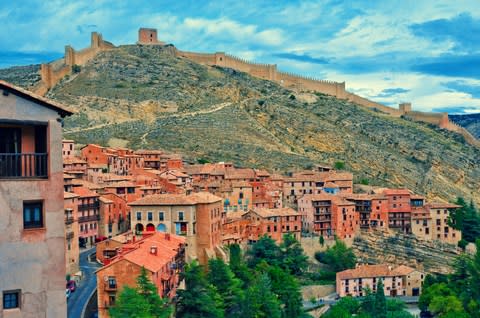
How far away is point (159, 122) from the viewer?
317 feet

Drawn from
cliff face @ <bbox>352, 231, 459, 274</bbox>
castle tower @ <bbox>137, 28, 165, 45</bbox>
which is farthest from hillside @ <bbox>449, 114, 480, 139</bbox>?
cliff face @ <bbox>352, 231, 459, 274</bbox>

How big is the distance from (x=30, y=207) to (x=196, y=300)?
25.7m

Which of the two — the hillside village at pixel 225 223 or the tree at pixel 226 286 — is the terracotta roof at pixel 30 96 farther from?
the tree at pixel 226 286

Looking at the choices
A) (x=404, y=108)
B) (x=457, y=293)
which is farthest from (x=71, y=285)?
(x=404, y=108)

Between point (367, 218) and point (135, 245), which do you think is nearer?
point (135, 245)

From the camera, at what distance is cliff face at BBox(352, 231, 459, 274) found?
217 ft

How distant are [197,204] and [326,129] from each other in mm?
62902

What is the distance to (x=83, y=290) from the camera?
36.6 m

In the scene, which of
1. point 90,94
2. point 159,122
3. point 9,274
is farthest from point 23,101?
point 90,94

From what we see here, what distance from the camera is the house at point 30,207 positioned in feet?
33.2

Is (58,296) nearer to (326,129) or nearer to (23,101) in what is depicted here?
(23,101)

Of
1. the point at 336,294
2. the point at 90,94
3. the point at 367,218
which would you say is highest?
the point at 90,94

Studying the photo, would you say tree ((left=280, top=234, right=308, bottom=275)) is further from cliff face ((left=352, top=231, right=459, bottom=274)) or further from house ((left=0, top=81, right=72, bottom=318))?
house ((left=0, top=81, right=72, bottom=318))

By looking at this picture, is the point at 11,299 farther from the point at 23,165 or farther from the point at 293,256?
the point at 293,256
